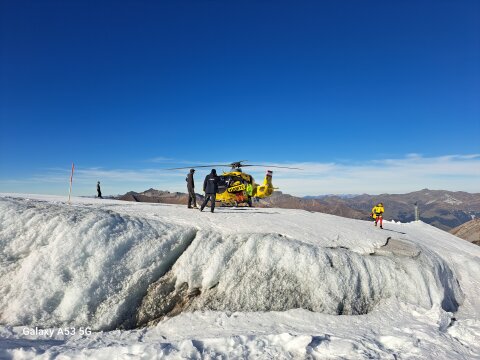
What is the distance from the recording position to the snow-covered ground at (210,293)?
23.8ft

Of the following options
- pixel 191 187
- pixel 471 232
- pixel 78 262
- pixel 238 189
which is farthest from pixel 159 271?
pixel 471 232

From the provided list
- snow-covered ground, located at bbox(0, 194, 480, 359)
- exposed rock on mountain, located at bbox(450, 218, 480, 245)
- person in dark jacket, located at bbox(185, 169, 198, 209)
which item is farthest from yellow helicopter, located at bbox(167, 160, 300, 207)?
exposed rock on mountain, located at bbox(450, 218, 480, 245)

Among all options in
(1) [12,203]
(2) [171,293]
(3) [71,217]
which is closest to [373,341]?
(2) [171,293]

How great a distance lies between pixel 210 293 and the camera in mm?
9164

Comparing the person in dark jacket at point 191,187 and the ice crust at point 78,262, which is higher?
the person in dark jacket at point 191,187

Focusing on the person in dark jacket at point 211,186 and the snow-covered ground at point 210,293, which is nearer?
the snow-covered ground at point 210,293

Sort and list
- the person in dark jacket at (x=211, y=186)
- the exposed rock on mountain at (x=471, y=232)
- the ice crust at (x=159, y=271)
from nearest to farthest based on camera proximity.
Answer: the ice crust at (x=159, y=271)
the person in dark jacket at (x=211, y=186)
the exposed rock on mountain at (x=471, y=232)

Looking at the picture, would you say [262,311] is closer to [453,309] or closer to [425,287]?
[425,287]

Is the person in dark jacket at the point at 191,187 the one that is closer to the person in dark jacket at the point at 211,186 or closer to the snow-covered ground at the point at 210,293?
the person in dark jacket at the point at 211,186

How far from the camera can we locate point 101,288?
8531 millimetres

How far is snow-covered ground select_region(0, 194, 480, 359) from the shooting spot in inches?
285

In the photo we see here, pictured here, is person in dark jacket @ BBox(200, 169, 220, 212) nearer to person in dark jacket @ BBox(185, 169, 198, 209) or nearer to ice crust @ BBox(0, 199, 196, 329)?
person in dark jacket @ BBox(185, 169, 198, 209)

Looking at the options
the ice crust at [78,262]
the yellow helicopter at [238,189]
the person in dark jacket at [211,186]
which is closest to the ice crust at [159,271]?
the ice crust at [78,262]

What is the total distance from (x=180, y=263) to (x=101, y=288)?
230 centimetres
